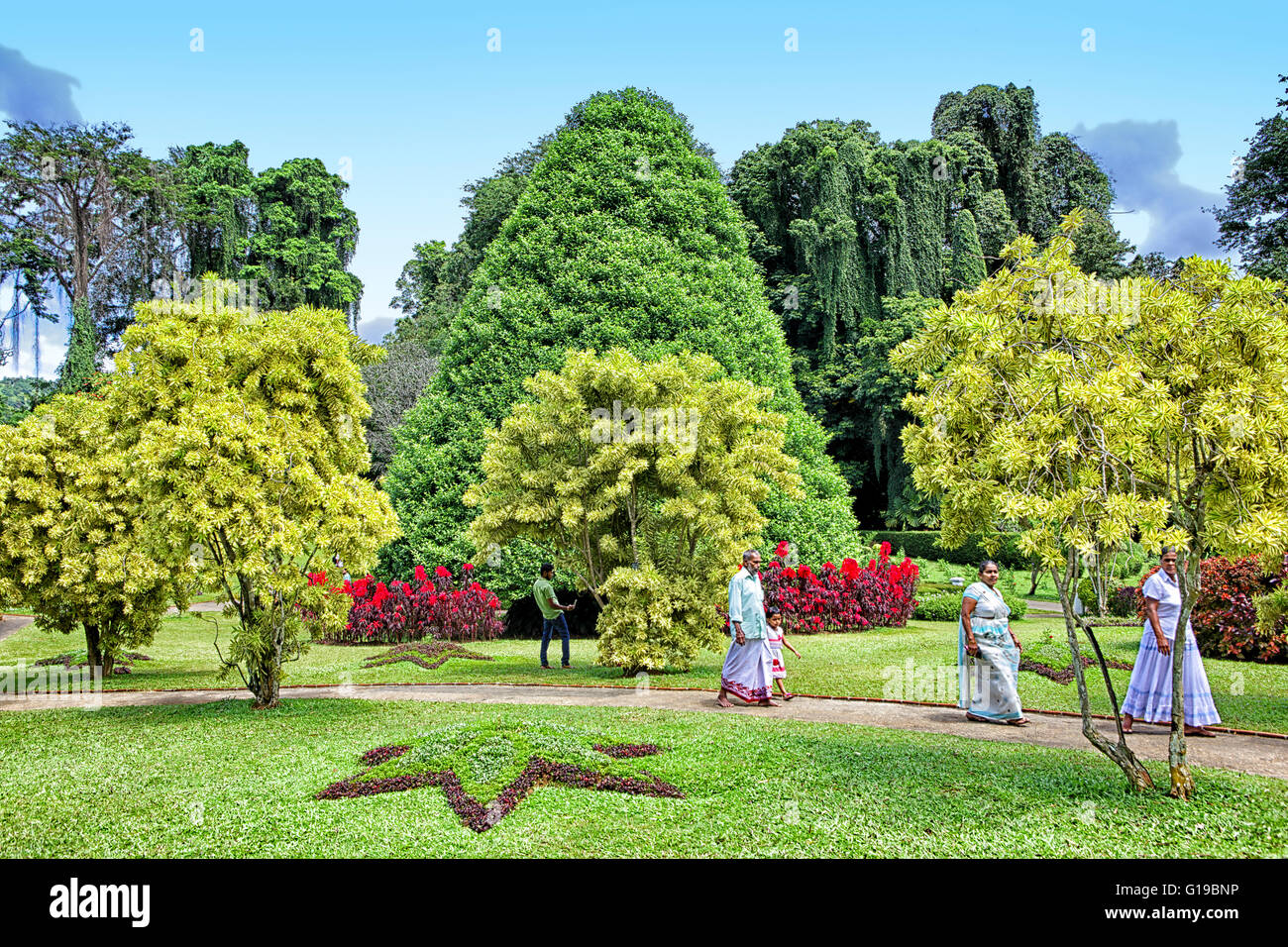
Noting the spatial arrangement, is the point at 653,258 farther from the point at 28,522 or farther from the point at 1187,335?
the point at 1187,335

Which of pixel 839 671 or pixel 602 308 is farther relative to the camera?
pixel 602 308

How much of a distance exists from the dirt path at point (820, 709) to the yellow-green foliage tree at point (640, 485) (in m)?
1.33

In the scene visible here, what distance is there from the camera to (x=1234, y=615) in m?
12.8

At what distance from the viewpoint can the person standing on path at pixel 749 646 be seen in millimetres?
9352

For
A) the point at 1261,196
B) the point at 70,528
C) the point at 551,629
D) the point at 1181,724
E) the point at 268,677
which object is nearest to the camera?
the point at 1181,724

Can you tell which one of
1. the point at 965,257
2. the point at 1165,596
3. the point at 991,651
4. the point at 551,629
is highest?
the point at 965,257

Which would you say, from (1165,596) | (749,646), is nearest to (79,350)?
(749,646)

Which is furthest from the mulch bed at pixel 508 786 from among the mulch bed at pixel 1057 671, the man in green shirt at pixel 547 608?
the mulch bed at pixel 1057 671

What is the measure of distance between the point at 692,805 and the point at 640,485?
7.01 metres

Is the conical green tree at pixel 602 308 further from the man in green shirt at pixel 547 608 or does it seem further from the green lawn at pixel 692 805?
the green lawn at pixel 692 805

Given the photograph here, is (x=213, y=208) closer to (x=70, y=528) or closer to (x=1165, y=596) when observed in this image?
(x=70, y=528)

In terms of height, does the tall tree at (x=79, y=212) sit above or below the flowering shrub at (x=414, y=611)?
above

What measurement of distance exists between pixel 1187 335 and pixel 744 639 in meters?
5.33

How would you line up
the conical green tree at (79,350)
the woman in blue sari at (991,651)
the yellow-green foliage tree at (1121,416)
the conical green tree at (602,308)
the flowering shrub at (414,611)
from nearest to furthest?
the yellow-green foliage tree at (1121,416), the woman in blue sari at (991,651), the flowering shrub at (414,611), the conical green tree at (602,308), the conical green tree at (79,350)
